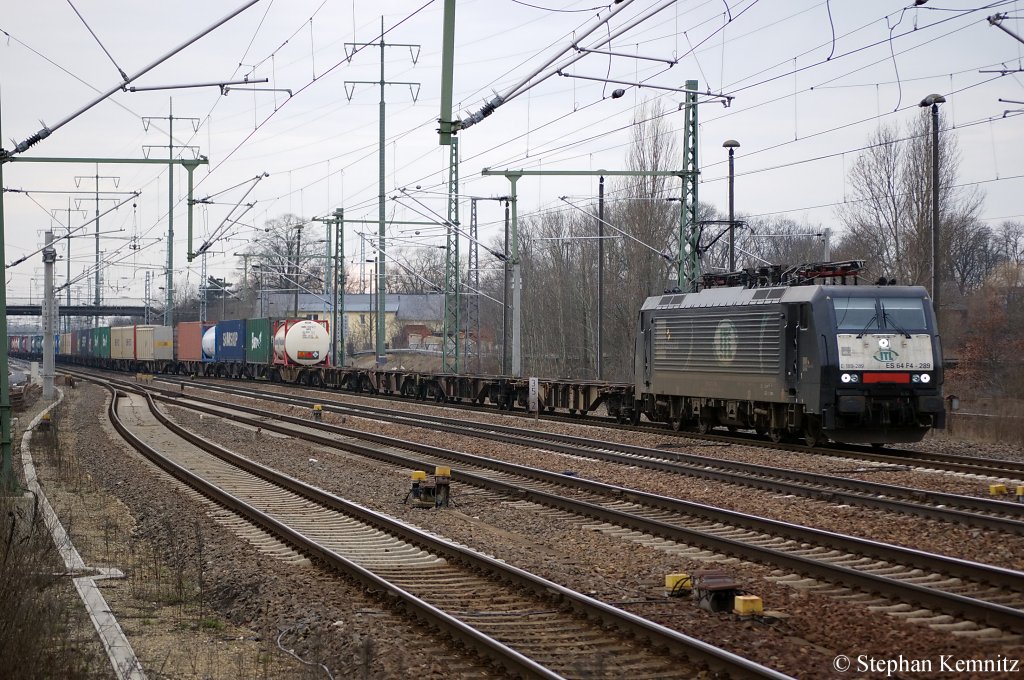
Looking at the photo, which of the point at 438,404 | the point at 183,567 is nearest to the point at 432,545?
the point at 183,567

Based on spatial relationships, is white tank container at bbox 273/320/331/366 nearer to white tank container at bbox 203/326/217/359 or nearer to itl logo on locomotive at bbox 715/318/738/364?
white tank container at bbox 203/326/217/359

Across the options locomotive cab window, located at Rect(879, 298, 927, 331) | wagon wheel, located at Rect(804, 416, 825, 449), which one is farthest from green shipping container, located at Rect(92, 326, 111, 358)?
locomotive cab window, located at Rect(879, 298, 927, 331)

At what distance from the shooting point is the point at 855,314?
61.4 feet

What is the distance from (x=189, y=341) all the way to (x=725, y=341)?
5064cm

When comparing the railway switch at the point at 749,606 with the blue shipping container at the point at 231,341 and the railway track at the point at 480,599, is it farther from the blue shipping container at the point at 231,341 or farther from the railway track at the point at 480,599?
the blue shipping container at the point at 231,341

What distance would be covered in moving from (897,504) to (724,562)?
3475mm

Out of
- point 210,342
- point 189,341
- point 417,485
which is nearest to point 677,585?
point 417,485

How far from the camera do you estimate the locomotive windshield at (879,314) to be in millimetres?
18656

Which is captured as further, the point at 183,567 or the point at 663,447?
the point at 663,447

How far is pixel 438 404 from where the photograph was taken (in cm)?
3809

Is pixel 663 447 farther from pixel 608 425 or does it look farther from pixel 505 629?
pixel 505 629

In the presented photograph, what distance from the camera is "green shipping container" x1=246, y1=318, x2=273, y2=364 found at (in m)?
53.5

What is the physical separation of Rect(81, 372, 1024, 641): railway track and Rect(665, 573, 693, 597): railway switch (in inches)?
44.8

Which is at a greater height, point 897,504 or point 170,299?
point 170,299
